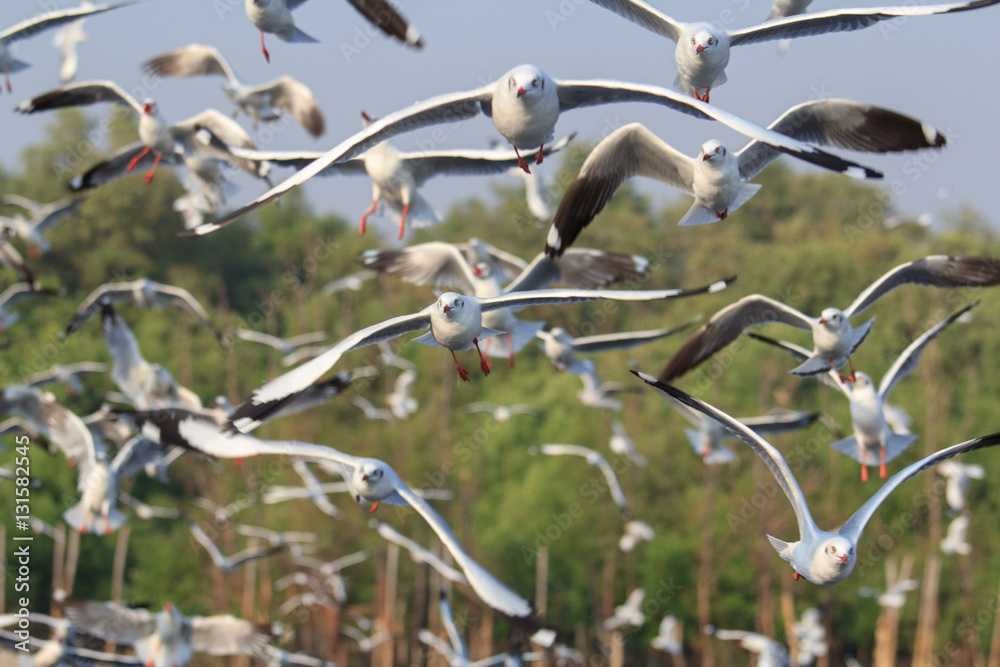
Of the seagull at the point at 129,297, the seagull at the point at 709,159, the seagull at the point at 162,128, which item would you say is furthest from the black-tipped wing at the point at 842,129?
the seagull at the point at 129,297

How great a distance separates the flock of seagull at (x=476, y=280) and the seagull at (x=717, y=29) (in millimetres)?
11

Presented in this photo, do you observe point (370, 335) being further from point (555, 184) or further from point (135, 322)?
point (555, 184)

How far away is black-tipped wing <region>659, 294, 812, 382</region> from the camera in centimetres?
691

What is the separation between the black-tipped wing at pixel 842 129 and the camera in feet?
19.8

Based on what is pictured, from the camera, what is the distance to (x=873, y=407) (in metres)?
7.09

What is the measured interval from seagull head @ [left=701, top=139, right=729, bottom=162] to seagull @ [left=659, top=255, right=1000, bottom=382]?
1393mm

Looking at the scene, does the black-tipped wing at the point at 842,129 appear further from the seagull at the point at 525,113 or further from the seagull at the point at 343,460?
the seagull at the point at 343,460

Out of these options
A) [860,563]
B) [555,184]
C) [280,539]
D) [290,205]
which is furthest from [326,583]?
[290,205]

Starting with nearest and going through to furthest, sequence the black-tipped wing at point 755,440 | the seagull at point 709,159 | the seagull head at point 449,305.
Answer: the black-tipped wing at point 755,440 < the seagull head at point 449,305 < the seagull at point 709,159

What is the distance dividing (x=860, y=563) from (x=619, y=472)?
552 cm

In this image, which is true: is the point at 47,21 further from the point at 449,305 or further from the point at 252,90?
the point at 449,305

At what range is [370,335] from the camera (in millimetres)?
4973

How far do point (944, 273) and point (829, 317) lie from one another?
120 cm

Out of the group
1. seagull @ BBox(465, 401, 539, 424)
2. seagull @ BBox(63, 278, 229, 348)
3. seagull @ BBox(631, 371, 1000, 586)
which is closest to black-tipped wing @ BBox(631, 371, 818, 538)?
seagull @ BBox(631, 371, 1000, 586)
